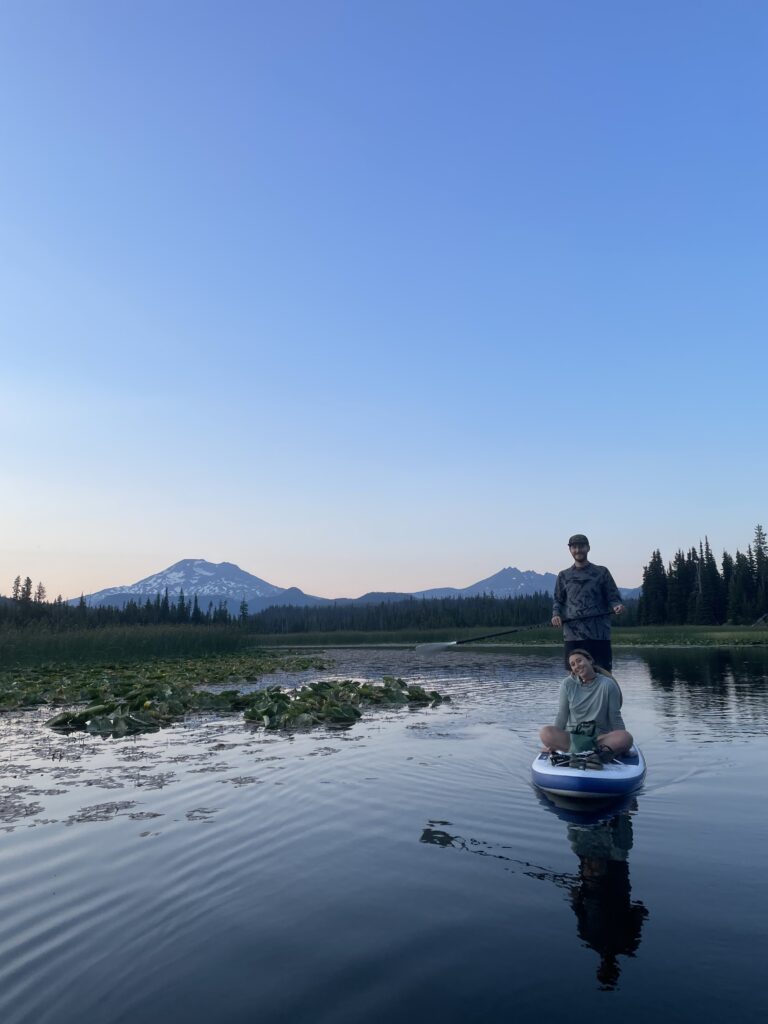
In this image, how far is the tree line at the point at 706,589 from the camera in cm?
10069

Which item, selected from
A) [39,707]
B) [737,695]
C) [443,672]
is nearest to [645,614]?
[443,672]

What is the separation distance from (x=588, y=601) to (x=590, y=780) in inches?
161

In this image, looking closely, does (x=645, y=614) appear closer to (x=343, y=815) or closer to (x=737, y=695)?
(x=737, y=695)

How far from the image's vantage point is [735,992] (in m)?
5.29

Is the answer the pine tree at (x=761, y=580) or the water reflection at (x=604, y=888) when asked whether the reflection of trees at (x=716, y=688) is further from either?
the pine tree at (x=761, y=580)

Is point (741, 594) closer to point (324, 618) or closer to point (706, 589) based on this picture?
point (706, 589)

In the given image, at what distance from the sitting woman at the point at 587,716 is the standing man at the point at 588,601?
1.67 m

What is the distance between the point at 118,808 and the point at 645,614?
112458 millimetres

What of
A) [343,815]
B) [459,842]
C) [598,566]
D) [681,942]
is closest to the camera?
[681,942]

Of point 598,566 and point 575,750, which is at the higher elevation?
point 598,566

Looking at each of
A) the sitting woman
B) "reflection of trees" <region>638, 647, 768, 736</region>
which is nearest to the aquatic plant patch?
"reflection of trees" <region>638, 647, 768, 736</region>

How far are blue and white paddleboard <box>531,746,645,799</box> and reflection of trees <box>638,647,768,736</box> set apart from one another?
24.5 ft

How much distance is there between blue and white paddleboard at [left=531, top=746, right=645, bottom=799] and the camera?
10.8 metres

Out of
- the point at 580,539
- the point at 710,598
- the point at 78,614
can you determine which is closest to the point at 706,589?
the point at 710,598
